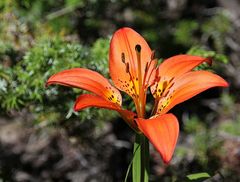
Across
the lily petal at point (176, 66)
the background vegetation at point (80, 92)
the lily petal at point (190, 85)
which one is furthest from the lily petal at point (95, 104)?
the background vegetation at point (80, 92)

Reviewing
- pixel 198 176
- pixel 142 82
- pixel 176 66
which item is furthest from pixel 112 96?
pixel 198 176

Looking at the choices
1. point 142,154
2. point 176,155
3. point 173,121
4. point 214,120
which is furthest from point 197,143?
point 173,121

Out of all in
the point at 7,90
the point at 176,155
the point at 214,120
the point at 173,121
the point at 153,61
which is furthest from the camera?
the point at 214,120

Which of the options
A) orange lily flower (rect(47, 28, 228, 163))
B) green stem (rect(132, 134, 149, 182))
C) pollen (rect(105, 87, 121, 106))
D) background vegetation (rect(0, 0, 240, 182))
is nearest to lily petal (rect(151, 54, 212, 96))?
orange lily flower (rect(47, 28, 228, 163))

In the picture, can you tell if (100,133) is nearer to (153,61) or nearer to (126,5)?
(126,5)

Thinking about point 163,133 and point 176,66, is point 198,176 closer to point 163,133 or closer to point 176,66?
point 176,66

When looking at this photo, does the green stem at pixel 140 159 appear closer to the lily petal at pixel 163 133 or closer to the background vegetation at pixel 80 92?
the lily petal at pixel 163 133

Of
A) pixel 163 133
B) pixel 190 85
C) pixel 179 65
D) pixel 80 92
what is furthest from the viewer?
pixel 80 92
